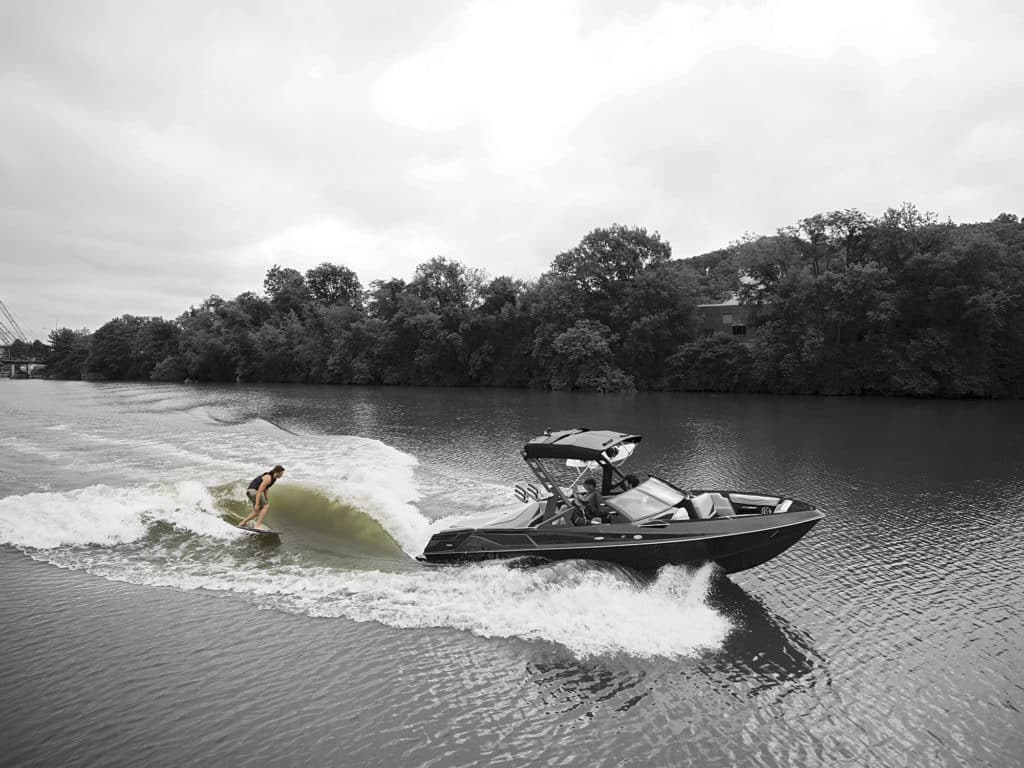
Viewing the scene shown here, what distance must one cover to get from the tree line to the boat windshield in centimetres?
4461

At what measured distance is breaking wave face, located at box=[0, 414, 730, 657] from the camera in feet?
27.4

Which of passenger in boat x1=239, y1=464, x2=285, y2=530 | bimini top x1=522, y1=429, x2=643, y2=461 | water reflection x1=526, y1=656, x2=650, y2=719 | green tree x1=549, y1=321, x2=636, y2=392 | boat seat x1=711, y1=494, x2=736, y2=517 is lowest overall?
water reflection x1=526, y1=656, x2=650, y2=719

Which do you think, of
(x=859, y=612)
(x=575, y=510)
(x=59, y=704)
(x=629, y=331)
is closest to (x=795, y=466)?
(x=859, y=612)

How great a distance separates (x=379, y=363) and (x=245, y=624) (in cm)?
7008

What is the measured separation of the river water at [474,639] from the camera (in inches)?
235

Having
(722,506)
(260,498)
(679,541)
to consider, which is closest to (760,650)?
(679,541)

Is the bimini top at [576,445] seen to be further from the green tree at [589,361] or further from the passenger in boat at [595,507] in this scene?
the green tree at [589,361]

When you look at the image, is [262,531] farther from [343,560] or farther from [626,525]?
[626,525]

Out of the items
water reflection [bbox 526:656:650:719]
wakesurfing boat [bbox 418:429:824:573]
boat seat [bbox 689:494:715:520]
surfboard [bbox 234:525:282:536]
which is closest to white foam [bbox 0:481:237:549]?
surfboard [bbox 234:525:282:536]

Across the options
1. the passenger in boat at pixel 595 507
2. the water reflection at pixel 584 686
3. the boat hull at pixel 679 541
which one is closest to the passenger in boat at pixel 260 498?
the boat hull at pixel 679 541

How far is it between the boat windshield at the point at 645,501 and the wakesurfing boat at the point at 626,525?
0.7 inches

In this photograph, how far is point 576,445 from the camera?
995 cm

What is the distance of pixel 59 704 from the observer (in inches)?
255

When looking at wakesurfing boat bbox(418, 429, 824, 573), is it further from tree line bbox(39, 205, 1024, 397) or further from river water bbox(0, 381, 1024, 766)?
tree line bbox(39, 205, 1024, 397)
